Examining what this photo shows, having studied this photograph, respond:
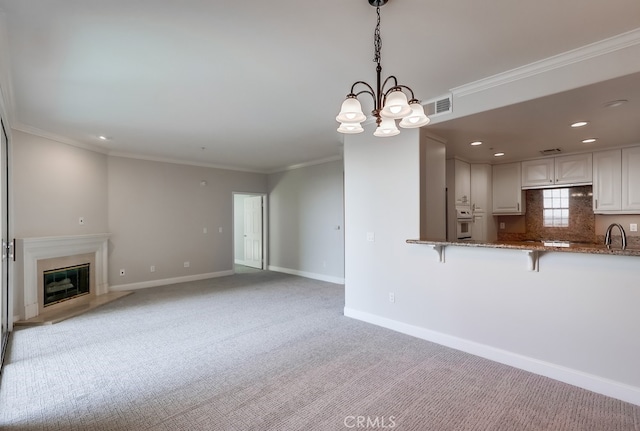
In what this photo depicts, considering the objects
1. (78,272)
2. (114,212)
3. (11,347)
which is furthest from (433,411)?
(114,212)

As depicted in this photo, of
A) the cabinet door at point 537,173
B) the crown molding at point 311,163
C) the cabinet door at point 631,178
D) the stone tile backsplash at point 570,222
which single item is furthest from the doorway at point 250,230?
the cabinet door at point 631,178

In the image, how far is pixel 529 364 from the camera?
2.74 metres

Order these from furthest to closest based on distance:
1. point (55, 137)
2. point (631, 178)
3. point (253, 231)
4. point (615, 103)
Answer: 1. point (253, 231)
2. point (55, 137)
3. point (631, 178)
4. point (615, 103)

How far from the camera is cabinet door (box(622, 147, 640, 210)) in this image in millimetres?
3992

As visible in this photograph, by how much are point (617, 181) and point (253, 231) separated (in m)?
7.37

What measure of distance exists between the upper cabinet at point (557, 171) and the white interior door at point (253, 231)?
19.5 feet

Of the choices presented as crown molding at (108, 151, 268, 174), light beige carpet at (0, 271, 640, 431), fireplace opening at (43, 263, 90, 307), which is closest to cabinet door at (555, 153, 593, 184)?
light beige carpet at (0, 271, 640, 431)

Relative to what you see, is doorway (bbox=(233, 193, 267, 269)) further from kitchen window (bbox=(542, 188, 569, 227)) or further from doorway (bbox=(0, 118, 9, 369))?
kitchen window (bbox=(542, 188, 569, 227))

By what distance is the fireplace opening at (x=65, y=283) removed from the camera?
4.56 metres

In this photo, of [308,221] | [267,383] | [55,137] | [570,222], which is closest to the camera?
[267,383]

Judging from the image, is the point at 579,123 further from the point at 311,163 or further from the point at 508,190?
the point at 311,163

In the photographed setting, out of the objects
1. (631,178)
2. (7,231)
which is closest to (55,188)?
(7,231)

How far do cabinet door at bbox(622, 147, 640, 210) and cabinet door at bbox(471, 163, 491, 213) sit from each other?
1654 millimetres

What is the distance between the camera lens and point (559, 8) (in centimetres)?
184
